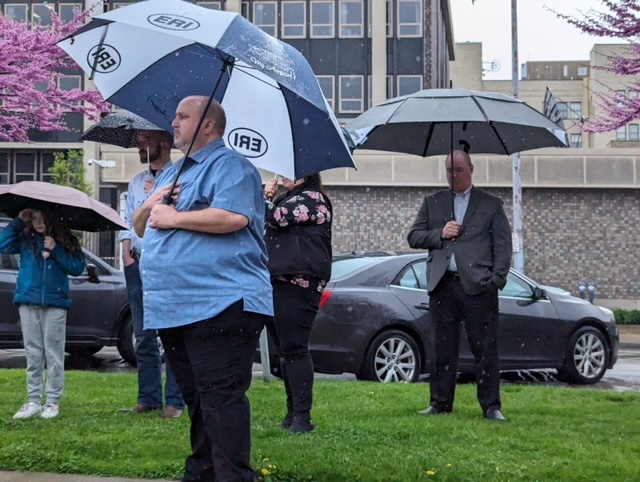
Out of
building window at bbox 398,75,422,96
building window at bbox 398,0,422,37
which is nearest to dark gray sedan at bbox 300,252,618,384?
building window at bbox 398,75,422,96

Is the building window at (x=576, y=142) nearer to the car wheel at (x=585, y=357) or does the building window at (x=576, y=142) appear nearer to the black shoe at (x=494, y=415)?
the car wheel at (x=585, y=357)

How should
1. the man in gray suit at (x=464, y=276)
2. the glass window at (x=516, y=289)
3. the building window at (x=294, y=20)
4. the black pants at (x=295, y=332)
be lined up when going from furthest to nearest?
the building window at (x=294, y=20) < the glass window at (x=516, y=289) < the man in gray suit at (x=464, y=276) < the black pants at (x=295, y=332)

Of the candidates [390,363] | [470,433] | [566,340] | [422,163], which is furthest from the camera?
[422,163]

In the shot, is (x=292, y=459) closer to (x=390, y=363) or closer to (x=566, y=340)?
(x=390, y=363)

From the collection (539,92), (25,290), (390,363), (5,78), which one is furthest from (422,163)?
(539,92)

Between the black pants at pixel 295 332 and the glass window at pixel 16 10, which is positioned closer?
the black pants at pixel 295 332

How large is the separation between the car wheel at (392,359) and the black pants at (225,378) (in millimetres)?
6150

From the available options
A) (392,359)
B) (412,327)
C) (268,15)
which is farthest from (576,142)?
(392,359)

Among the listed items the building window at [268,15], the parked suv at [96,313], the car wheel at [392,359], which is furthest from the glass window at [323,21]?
the car wheel at [392,359]

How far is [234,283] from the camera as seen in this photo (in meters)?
4.25

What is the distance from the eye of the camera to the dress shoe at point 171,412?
270 inches

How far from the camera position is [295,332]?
6273mm

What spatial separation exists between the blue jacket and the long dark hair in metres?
0.02

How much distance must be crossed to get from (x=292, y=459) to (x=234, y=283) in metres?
1.50
